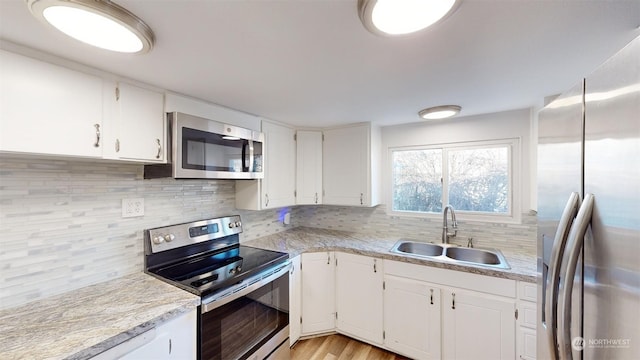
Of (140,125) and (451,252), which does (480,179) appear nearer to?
(451,252)

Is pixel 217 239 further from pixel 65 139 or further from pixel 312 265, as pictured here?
pixel 65 139

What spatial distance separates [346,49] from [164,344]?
5.37 feet

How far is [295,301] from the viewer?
2.18 meters

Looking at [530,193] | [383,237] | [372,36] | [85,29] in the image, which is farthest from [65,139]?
[530,193]

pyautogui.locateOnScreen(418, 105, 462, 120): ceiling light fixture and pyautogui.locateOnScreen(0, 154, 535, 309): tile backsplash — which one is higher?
pyautogui.locateOnScreen(418, 105, 462, 120): ceiling light fixture

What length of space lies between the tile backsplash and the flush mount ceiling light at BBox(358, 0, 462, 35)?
1685mm

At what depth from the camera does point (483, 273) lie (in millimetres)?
1727

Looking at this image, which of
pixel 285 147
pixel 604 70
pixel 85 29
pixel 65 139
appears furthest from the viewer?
pixel 285 147

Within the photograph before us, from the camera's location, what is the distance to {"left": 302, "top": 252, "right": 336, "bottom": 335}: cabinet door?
7.41 ft

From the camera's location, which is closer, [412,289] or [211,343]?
[211,343]

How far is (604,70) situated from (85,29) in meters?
1.58

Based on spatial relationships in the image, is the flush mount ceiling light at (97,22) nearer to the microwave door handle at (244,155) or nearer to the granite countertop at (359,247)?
the microwave door handle at (244,155)

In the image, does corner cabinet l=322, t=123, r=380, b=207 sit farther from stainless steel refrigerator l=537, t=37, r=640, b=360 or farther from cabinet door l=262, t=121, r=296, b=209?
stainless steel refrigerator l=537, t=37, r=640, b=360

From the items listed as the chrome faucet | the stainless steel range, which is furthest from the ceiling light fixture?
the stainless steel range
